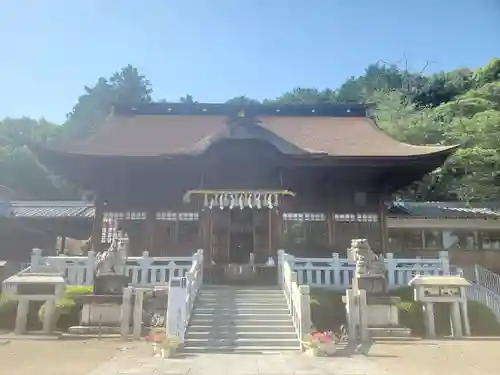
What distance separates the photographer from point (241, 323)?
36.3 ft

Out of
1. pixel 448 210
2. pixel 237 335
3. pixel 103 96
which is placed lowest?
pixel 237 335

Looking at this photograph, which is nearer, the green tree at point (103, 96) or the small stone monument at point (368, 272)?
the small stone monument at point (368, 272)

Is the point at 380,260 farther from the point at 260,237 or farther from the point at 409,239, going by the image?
the point at 409,239

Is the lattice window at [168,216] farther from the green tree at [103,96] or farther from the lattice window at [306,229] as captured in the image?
the green tree at [103,96]

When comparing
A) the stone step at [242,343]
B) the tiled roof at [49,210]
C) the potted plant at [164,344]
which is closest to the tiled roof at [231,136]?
the tiled roof at [49,210]

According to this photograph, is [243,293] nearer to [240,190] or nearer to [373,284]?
[373,284]

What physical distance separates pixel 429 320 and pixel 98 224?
40.0 feet

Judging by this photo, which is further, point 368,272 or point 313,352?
point 368,272

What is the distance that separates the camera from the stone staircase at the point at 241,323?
32.5 ft


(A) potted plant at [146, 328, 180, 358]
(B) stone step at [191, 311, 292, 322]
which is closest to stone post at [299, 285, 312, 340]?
(B) stone step at [191, 311, 292, 322]

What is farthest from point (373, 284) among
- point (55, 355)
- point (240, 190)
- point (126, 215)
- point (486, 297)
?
point (126, 215)

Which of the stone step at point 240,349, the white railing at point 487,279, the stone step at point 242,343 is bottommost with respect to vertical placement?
the stone step at point 240,349

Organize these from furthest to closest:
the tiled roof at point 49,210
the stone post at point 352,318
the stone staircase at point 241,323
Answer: the tiled roof at point 49,210 → the stone post at point 352,318 → the stone staircase at point 241,323

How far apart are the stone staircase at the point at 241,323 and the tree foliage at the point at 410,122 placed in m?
9.30
